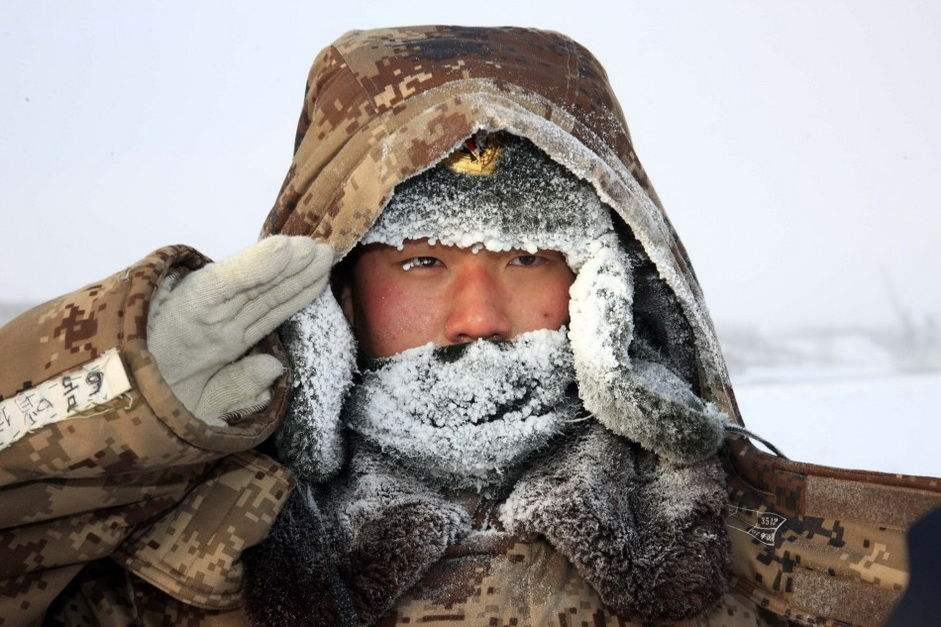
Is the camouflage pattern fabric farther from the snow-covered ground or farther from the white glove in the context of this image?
the snow-covered ground

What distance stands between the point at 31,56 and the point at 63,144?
1.23ft

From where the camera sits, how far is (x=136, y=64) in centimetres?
397

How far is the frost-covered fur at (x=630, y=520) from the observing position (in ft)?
4.14

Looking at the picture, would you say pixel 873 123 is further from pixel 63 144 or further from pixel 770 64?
pixel 63 144

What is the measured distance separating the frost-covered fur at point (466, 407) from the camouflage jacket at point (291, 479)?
0.43 ft

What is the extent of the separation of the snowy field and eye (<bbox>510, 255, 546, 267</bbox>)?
221cm

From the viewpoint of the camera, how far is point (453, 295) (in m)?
1.50

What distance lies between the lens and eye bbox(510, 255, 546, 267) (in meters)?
1.53

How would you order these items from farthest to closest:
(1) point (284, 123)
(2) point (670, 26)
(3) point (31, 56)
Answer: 1. (2) point (670, 26)
2. (1) point (284, 123)
3. (3) point (31, 56)

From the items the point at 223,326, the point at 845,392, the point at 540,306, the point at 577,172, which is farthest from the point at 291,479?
the point at 845,392

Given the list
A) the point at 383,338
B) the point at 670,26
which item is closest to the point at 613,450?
the point at 383,338

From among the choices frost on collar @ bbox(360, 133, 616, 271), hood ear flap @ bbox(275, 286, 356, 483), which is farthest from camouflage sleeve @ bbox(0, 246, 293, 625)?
frost on collar @ bbox(360, 133, 616, 271)

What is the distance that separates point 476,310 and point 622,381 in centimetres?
25

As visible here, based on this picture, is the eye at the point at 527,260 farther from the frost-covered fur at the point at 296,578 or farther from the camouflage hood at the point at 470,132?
the frost-covered fur at the point at 296,578
